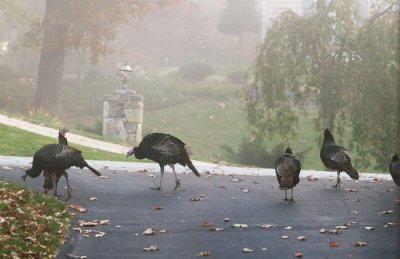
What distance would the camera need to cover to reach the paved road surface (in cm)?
959

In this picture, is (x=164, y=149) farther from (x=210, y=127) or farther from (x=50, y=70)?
(x=210, y=127)

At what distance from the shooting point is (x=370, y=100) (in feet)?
66.5

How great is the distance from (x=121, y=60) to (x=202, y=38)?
9911 millimetres

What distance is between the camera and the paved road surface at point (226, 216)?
31.4 feet

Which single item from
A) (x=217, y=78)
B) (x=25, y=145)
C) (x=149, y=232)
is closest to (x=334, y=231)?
(x=149, y=232)

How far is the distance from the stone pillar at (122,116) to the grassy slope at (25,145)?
5.40 meters

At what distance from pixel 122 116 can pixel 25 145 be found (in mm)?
7803

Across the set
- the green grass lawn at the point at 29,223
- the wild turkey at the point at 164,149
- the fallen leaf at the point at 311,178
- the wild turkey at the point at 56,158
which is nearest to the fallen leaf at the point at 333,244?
the green grass lawn at the point at 29,223

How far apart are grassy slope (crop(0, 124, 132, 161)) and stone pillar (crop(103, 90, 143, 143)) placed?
5403mm

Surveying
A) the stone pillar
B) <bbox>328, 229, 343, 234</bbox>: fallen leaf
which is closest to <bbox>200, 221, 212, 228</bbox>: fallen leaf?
<bbox>328, 229, 343, 234</bbox>: fallen leaf

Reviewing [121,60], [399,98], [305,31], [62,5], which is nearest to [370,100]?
[399,98]

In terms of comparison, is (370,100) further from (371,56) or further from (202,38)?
(202,38)

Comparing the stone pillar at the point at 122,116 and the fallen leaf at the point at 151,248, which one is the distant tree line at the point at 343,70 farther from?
the fallen leaf at the point at 151,248

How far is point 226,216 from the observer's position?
11641mm
